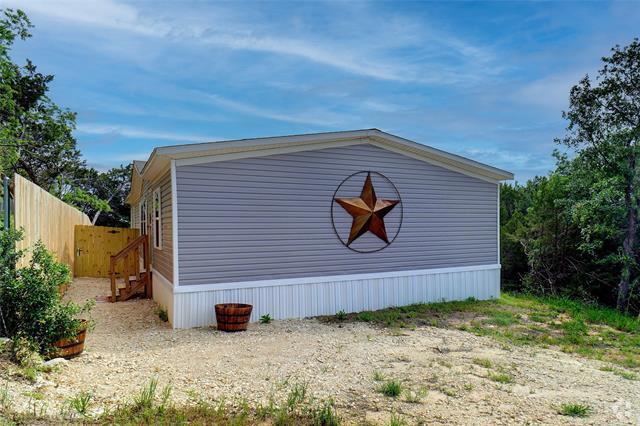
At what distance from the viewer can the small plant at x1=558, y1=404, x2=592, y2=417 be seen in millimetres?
3977

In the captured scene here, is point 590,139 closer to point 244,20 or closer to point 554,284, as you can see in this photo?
point 554,284

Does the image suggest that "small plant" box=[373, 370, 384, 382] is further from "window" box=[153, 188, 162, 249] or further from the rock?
"window" box=[153, 188, 162, 249]

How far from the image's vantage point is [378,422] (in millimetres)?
3672

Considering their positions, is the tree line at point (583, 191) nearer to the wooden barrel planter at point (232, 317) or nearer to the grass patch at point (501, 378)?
the wooden barrel planter at point (232, 317)

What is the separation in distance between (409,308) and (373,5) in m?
5.82

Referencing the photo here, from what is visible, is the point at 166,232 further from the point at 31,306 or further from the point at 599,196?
the point at 599,196

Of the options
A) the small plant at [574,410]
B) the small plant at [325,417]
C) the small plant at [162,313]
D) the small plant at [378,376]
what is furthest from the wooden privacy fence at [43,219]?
the small plant at [574,410]

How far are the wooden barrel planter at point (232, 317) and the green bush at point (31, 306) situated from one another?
212cm

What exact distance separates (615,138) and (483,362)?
25.3ft

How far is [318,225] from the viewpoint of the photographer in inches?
322

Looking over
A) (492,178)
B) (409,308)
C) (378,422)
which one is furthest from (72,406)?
(492,178)

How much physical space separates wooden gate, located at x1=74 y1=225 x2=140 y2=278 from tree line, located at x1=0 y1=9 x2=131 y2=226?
2789 mm

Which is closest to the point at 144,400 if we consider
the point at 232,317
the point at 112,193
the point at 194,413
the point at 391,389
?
the point at 194,413

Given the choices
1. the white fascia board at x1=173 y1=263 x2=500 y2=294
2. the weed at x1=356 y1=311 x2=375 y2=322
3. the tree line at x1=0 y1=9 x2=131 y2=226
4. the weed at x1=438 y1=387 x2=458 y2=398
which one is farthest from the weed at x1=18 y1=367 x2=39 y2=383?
the tree line at x1=0 y1=9 x2=131 y2=226
